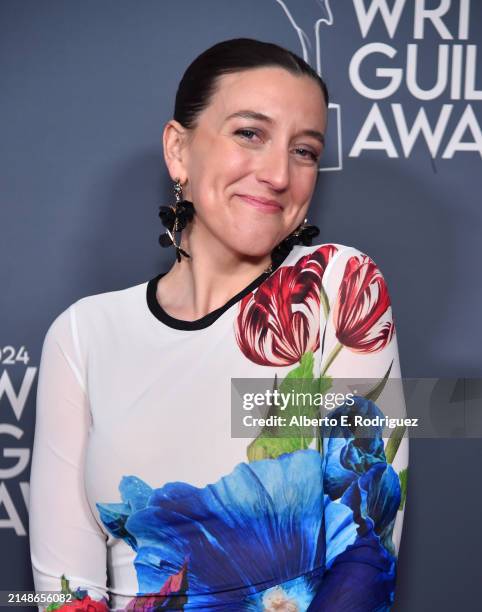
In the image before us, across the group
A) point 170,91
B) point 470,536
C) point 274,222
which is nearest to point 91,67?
point 170,91

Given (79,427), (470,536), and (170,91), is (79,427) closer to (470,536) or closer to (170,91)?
(170,91)

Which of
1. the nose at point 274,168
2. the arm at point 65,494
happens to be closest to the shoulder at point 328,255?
the nose at point 274,168

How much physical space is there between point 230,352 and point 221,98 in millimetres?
372

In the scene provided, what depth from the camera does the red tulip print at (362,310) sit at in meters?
1.13

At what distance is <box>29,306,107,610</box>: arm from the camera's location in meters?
1.29

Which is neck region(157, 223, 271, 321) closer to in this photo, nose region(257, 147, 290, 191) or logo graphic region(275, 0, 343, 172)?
nose region(257, 147, 290, 191)

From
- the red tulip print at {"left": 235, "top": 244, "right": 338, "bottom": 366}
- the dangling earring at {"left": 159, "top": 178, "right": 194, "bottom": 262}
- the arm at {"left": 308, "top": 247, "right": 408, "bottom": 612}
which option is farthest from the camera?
the dangling earring at {"left": 159, "top": 178, "right": 194, "bottom": 262}

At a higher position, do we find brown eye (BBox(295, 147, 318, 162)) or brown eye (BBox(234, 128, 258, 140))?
brown eye (BBox(234, 128, 258, 140))

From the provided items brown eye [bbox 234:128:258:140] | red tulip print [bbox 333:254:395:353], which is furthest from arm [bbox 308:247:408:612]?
brown eye [bbox 234:128:258:140]

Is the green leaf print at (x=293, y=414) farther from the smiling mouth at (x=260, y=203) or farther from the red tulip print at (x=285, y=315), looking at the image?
the smiling mouth at (x=260, y=203)

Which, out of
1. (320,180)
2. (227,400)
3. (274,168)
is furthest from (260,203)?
(320,180)

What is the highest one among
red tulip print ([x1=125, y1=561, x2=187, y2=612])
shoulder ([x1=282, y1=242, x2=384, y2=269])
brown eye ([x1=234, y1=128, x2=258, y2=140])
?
brown eye ([x1=234, y1=128, x2=258, y2=140])

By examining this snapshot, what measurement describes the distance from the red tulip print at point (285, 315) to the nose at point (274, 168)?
12 centimetres

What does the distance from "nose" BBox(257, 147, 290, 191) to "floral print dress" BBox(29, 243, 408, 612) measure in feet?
0.38
